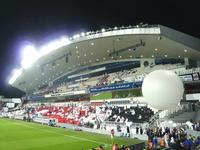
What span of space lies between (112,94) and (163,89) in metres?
37.1

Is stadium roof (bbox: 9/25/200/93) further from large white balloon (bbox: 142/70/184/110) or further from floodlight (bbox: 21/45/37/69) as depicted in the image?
large white balloon (bbox: 142/70/184/110)

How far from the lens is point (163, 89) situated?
1125 centimetres

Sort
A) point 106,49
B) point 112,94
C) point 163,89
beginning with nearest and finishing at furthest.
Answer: point 163,89
point 112,94
point 106,49

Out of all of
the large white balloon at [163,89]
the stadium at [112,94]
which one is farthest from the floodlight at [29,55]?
the large white balloon at [163,89]

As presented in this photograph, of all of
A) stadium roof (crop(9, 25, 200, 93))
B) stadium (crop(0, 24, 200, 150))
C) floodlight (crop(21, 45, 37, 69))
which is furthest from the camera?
floodlight (crop(21, 45, 37, 69))

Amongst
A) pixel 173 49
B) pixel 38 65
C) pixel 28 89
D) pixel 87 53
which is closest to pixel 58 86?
pixel 38 65

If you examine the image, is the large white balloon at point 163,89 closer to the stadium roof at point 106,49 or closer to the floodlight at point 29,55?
the stadium roof at point 106,49

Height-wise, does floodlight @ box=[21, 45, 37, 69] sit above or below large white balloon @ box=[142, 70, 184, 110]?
above

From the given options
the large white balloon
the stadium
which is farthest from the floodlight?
the large white balloon

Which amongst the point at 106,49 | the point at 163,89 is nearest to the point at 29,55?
the point at 106,49

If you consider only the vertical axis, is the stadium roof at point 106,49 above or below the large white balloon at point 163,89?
above

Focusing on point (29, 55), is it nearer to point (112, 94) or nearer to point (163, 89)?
point (112, 94)

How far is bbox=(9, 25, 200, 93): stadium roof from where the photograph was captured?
3847 centimetres

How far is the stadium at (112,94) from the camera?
2711 centimetres
